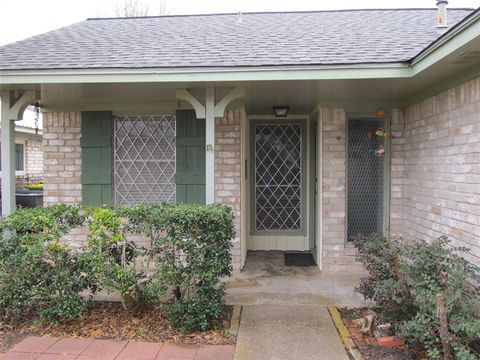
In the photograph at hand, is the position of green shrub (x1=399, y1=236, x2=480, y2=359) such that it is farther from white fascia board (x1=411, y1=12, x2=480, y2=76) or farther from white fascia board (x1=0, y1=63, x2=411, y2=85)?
white fascia board (x1=0, y1=63, x2=411, y2=85)

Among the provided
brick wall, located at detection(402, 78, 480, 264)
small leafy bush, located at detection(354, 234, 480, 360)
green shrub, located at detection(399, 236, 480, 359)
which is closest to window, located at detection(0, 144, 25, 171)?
brick wall, located at detection(402, 78, 480, 264)

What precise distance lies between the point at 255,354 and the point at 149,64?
2828 mm

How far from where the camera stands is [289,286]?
455 centimetres

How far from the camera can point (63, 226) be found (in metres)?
3.56

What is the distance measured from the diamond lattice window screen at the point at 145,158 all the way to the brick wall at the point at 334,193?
1.99 m

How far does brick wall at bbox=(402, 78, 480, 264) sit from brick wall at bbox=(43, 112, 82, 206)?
4.23m

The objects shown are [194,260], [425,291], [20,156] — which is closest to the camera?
[425,291]

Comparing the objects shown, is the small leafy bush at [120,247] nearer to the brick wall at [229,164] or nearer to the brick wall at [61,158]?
the brick wall at [229,164]

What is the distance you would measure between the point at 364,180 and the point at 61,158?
13.2ft

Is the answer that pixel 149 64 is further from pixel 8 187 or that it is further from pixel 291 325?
pixel 291 325

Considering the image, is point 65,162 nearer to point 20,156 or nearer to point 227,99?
point 227,99

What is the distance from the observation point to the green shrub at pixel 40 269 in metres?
3.44

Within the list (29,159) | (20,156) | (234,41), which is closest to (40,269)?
(234,41)

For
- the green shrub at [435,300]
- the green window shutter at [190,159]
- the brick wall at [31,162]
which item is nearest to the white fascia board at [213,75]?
the green window shutter at [190,159]
